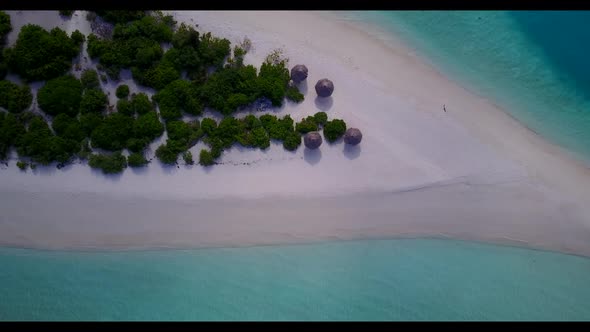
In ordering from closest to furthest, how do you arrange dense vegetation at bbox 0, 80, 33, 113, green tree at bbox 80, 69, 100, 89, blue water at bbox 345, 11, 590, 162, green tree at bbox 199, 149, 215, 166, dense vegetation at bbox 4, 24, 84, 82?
dense vegetation at bbox 4, 24, 84, 82 < dense vegetation at bbox 0, 80, 33, 113 < green tree at bbox 80, 69, 100, 89 < green tree at bbox 199, 149, 215, 166 < blue water at bbox 345, 11, 590, 162

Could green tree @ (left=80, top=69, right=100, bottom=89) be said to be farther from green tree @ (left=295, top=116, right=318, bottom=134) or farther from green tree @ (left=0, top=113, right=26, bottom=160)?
green tree @ (left=295, top=116, right=318, bottom=134)

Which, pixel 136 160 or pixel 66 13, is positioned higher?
pixel 66 13

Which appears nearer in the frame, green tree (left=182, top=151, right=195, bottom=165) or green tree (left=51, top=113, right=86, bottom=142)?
green tree (left=51, top=113, right=86, bottom=142)

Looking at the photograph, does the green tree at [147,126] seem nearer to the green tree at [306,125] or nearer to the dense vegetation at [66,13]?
the dense vegetation at [66,13]

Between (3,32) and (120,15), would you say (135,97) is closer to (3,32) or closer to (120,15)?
(120,15)

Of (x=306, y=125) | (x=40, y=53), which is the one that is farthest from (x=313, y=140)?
(x=40, y=53)

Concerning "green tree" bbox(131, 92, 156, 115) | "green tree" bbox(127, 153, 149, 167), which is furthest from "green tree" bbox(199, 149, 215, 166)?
"green tree" bbox(131, 92, 156, 115)
